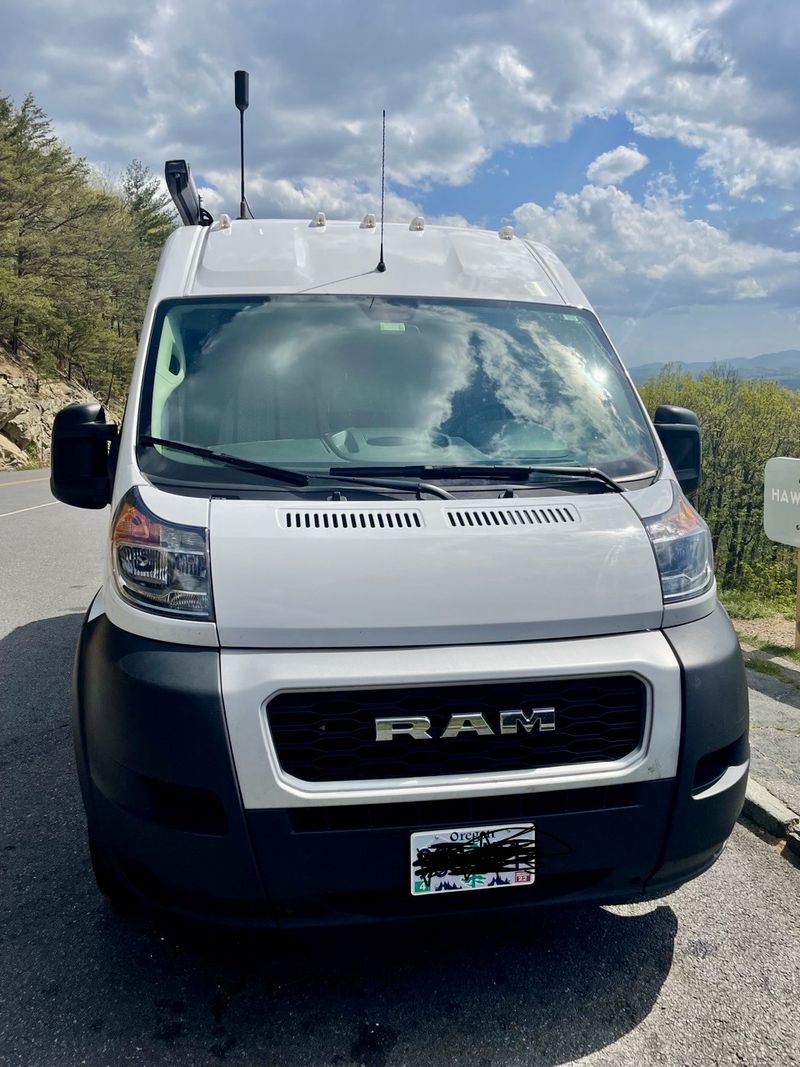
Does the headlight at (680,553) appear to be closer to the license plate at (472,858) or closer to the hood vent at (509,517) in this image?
the hood vent at (509,517)

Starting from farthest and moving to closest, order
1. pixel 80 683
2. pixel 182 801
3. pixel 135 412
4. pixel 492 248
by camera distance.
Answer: pixel 492 248 → pixel 135 412 → pixel 80 683 → pixel 182 801

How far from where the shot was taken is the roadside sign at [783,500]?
6.60 meters

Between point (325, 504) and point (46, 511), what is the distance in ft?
48.0

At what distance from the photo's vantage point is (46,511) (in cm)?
1592

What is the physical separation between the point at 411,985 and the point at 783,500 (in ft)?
17.0

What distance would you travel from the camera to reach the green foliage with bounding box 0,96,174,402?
1404 inches

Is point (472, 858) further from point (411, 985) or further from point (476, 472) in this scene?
point (476, 472)

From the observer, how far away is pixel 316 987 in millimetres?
2725

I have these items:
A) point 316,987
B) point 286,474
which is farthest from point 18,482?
point 316,987

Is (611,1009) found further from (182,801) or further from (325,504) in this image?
(325,504)

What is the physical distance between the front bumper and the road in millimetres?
314

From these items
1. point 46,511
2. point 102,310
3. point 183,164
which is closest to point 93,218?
point 102,310

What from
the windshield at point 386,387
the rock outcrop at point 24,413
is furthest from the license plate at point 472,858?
the rock outcrop at point 24,413

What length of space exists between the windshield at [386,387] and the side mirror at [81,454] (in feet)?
1.28
